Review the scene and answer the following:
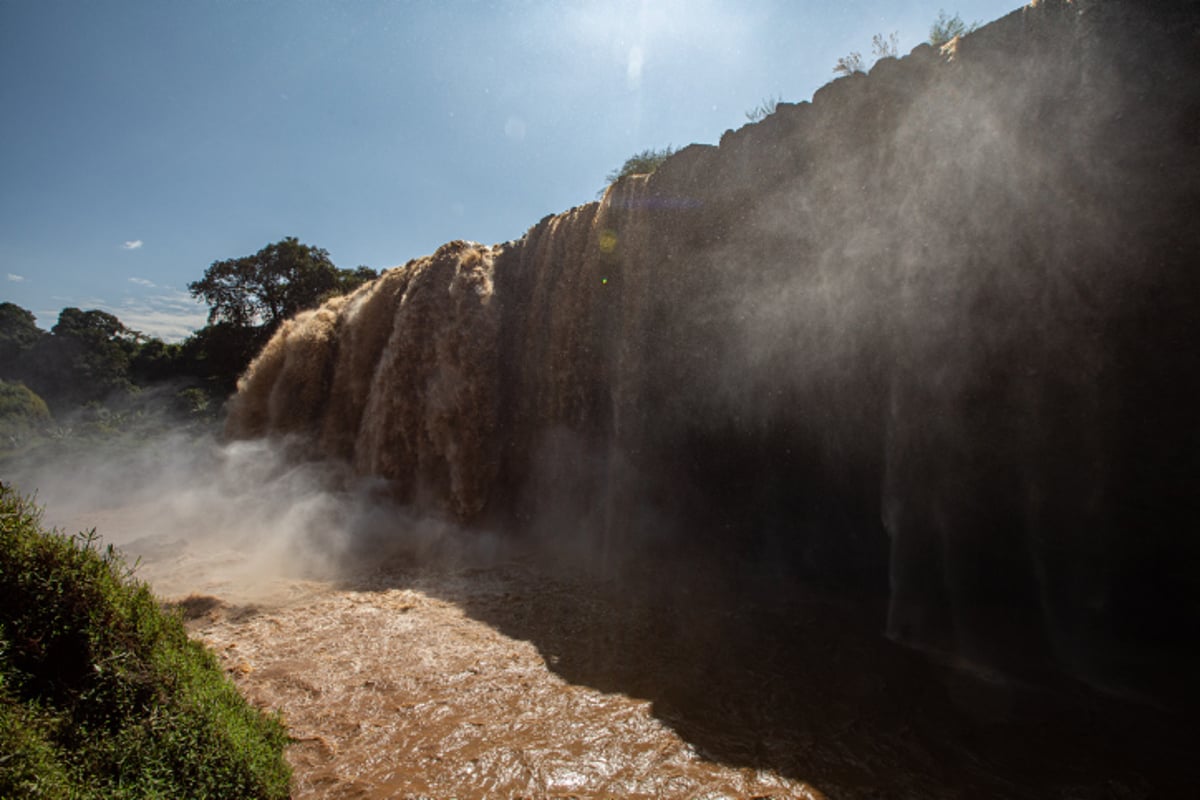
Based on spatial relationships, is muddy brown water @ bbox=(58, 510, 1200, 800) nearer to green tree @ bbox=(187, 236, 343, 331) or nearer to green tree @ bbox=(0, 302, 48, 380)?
green tree @ bbox=(187, 236, 343, 331)

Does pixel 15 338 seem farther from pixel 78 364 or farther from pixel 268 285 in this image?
pixel 268 285

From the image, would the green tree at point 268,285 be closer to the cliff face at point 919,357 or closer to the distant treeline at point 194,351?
the distant treeline at point 194,351

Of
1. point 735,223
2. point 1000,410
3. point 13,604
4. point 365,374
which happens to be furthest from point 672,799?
point 365,374

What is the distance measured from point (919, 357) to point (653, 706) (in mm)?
3793

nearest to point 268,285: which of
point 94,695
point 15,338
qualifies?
point 15,338

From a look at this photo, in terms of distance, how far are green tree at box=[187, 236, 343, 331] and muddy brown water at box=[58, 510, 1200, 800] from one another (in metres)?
19.7

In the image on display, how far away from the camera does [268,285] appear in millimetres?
23000

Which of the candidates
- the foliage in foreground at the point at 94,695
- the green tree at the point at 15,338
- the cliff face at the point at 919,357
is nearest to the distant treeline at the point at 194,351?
the green tree at the point at 15,338

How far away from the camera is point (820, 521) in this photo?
6.43 m

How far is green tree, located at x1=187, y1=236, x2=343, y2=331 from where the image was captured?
22938mm

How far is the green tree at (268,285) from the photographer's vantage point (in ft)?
75.3

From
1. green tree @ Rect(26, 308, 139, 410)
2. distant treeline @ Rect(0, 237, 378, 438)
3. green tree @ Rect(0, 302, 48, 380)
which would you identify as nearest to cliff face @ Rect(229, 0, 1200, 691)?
distant treeline @ Rect(0, 237, 378, 438)

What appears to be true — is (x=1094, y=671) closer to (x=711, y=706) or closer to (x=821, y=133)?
(x=711, y=706)

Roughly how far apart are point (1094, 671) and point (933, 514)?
153cm
